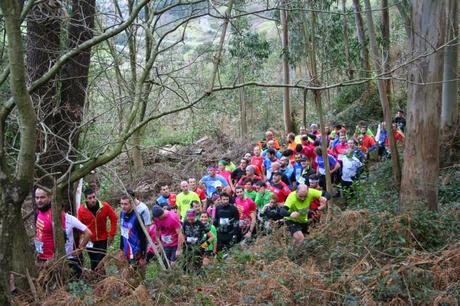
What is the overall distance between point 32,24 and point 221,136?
58.5 feet

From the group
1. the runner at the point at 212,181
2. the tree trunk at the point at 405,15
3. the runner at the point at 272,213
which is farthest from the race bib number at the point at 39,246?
the tree trunk at the point at 405,15

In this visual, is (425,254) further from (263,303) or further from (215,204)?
(215,204)

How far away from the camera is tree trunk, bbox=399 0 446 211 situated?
920 cm

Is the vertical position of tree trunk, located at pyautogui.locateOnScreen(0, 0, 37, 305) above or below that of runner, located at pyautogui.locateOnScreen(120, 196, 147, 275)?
above

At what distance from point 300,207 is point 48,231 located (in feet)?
14.6

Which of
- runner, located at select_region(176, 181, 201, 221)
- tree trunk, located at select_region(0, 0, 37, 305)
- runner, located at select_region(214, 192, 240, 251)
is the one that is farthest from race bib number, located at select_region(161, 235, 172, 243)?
tree trunk, located at select_region(0, 0, 37, 305)

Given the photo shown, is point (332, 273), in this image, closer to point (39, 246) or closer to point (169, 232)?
point (169, 232)

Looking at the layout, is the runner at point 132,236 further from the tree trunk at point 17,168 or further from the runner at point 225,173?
the runner at point 225,173

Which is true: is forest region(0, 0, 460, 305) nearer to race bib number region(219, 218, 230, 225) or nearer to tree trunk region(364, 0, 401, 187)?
tree trunk region(364, 0, 401, 187)

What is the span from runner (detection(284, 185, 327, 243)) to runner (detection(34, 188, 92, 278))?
376cm

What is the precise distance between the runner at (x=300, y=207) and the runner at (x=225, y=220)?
0.98 meters

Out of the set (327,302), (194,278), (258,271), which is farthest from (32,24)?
(327,302)

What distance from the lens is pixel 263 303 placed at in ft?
20.9

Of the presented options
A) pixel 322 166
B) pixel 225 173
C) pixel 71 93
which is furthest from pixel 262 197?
pixel 71 93
